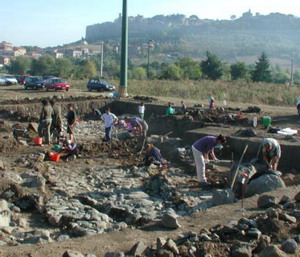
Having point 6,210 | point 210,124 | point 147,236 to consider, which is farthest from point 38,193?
point 210,124

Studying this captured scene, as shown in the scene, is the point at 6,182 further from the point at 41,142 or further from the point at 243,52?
the point at 243,52

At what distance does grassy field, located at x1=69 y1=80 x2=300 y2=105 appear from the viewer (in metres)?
38.8

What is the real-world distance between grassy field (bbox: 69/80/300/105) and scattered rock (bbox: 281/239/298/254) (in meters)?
31.5

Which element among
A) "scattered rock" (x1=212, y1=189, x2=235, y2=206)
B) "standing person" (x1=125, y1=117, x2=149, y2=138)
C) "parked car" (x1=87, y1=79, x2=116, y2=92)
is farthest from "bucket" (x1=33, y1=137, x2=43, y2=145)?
"parked car" (x1=87, y1=79, x2=116, y2=92)

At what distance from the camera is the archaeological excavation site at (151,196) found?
7.05 meters

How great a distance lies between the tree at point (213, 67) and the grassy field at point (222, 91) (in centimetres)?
1386

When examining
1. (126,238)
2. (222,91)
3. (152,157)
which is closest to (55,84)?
(222,91)

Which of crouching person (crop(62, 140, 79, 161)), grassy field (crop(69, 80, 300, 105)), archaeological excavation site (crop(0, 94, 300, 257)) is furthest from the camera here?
grassy field (crop(69, 80, 300, 105))

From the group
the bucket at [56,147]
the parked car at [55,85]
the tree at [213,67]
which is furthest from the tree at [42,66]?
the bucket at [56,147]

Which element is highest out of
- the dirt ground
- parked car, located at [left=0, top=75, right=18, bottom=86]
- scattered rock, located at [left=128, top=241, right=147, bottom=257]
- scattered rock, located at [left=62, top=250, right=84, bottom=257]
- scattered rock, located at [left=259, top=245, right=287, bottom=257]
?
scattered rock, located at [left=259, top=245, right=287, bottom=257]

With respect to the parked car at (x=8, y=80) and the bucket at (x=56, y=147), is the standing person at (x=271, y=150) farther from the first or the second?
the parked car at (x=8, y=80)

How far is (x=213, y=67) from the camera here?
63.2m

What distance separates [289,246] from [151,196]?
20.0 ft

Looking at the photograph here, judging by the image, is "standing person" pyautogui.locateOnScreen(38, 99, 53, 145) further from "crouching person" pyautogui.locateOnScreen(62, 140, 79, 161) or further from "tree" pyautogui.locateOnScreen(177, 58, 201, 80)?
"tree" pyautogui.locateOnScreen(177, 58, 201, 80)
